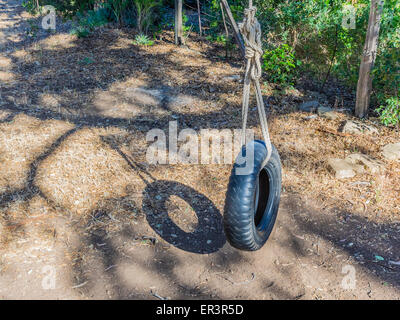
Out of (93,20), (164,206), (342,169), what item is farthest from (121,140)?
(93,20)

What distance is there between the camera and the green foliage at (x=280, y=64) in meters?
6.97

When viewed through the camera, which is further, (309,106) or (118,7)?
(118,7)

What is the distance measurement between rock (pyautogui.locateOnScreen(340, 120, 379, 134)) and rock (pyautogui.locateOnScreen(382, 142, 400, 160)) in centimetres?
45

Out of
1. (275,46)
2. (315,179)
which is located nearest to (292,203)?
(315,179)

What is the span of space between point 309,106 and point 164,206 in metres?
3.60

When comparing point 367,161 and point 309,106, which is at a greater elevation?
point 309,106

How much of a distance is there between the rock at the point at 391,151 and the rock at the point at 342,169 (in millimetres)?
662

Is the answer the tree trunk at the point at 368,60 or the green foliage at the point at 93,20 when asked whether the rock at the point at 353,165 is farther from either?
the green foliage at the point at 93,20

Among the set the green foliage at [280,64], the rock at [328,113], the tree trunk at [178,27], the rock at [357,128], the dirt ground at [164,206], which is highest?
the tree trunk at [178,27]

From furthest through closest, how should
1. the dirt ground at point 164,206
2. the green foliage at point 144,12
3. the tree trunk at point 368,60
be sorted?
1. the green foliage at point 144,12
2. the tree trunk at point 368,60
3. the dirt ground at point 164,206

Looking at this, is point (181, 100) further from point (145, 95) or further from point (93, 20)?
point (93, 20)

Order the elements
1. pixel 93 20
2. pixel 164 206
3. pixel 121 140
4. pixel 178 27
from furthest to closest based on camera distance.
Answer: pixel 93 20, pixel 178 27, pixel 121 140, pixel 164 206

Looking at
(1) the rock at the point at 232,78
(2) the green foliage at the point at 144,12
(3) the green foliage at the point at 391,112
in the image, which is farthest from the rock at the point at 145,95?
(3) the green foliage at the point at 391,112

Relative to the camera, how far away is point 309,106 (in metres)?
6.50
